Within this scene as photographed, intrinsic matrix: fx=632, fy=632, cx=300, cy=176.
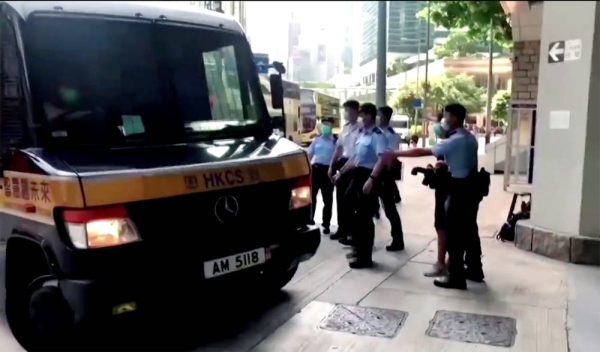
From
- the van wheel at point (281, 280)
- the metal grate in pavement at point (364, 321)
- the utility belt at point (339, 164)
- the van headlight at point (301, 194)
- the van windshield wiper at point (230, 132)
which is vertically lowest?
the metal grate in pavement at point (364, 321)

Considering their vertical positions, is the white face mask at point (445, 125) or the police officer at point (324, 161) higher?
the white face mask at point (445, 125)

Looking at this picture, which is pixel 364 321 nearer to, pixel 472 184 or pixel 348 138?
pixel 472 184

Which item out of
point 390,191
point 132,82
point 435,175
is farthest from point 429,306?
point 132,82

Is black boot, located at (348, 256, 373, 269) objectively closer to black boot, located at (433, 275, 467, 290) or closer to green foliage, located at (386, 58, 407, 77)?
black boot, located at (433, 275, 467, 290)

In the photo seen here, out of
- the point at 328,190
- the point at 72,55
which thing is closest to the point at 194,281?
the point at 72,55

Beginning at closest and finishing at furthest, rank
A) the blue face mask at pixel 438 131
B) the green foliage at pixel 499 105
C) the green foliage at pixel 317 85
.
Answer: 1. the blue face mask at pixel 438 131
2. the green foliage at pixel 499 105
3. the green foliage at pixel 317 85

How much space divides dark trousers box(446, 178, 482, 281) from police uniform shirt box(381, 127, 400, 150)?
152 cm

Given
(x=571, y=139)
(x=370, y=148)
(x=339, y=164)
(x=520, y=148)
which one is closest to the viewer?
(x=571, y=139)

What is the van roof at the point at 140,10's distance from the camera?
3.85 metres

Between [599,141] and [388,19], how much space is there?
4.03 meters

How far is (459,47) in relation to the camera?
4.44 metres

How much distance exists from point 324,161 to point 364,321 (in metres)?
3.49

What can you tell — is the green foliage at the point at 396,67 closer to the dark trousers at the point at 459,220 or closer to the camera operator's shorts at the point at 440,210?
the dark trousers at the point at 459,220

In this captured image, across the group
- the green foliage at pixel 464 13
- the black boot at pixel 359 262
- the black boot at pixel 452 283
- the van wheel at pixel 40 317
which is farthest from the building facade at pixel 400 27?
→ the black boot at pixel 359 262
